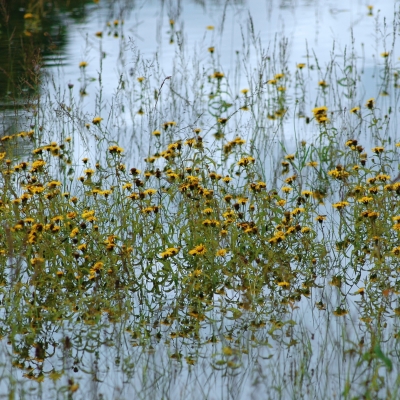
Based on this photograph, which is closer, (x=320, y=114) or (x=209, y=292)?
(x=209, y=292)

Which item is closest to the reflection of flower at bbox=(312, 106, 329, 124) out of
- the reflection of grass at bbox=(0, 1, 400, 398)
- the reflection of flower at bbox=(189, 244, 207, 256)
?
the reflection of grass at bbox=(0, 1, 400, 398)

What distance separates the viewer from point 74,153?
5.32 metres

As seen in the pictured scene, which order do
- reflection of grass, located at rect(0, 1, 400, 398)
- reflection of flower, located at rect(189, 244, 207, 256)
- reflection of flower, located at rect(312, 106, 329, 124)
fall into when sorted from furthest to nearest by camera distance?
1. reflection of flower, located at rect(312, 106, 329, 124)
2. reflection of flower, located at rect(189, 244, 207, 256)
3. reflection of grass, located at rect(0, 1, 400, 398)

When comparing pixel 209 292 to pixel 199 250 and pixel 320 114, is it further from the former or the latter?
pixel 320 114

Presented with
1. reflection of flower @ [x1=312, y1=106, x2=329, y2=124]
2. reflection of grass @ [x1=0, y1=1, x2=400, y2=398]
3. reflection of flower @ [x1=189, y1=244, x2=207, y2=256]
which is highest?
reflection of flower @ [x1=312, y1=106, x2=329, y2=124]

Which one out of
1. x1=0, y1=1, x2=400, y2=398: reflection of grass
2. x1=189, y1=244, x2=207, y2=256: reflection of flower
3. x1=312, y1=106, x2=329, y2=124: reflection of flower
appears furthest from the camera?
x1=312, y1=106, x2=329, y2=124: reflection of flower

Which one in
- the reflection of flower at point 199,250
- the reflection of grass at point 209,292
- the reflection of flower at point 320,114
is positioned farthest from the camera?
the reflection of flower at point 320,114

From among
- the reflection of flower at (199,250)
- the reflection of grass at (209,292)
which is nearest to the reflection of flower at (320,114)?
the reflection of grass at (209,292)

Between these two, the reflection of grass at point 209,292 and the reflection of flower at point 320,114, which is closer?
the reflection of grass at point 209,292

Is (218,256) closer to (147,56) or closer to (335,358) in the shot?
(335,358)

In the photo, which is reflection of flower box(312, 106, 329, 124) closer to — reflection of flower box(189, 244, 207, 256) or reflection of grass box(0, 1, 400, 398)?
reflection of grass box(0, 1, 400, 398)

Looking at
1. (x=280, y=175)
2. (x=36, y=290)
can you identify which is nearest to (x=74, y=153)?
(x=280, y=175)

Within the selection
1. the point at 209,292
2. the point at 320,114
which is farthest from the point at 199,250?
the point at 320,114

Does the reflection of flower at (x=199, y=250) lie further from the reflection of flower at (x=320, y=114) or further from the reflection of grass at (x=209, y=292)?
the reflection of flower at (x=320, y=114)
